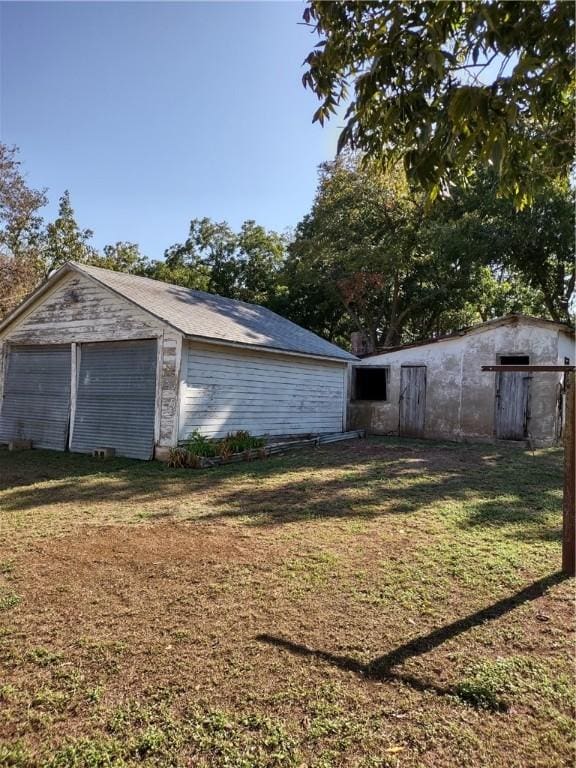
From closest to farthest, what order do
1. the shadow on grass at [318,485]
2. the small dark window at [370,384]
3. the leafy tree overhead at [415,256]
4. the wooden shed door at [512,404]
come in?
the shadow on grass at [318,485] → the wooden shed door at [512,404] → the small dark window at [370,384] → the leafy tree overhead at [415,256]

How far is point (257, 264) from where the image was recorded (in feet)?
92.2

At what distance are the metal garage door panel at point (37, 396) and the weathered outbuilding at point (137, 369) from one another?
0.03 m

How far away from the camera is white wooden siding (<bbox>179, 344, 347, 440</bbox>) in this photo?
34.2 ft

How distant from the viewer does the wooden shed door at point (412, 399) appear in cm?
1512

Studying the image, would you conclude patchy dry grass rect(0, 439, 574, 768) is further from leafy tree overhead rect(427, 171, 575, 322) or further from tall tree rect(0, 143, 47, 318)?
tall tree rect(0, 143, 47, 318)

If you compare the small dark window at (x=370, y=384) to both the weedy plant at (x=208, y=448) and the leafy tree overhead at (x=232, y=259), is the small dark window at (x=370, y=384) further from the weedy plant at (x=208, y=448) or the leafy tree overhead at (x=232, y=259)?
the leafy tree overhead at (x=232, y=259)

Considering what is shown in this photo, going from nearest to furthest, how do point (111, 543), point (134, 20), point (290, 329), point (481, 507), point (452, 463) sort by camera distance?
point (111, 543)
point (134, 20)
point (481, 507)
point (452, 463)
point (290, 329)

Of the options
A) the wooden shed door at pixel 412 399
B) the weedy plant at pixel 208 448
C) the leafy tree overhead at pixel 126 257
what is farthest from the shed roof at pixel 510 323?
the leafy tree overhead at pixel 126 257

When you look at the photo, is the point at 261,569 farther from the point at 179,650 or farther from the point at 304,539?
the point at 179,650

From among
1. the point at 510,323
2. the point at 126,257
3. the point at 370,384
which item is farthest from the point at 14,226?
the point at 510,323

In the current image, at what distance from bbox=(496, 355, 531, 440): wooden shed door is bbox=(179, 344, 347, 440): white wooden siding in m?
4.74

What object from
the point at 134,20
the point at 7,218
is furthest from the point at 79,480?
the point at 7,218

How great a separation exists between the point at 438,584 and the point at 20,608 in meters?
3.13

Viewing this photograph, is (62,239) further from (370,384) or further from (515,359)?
(515,359)
